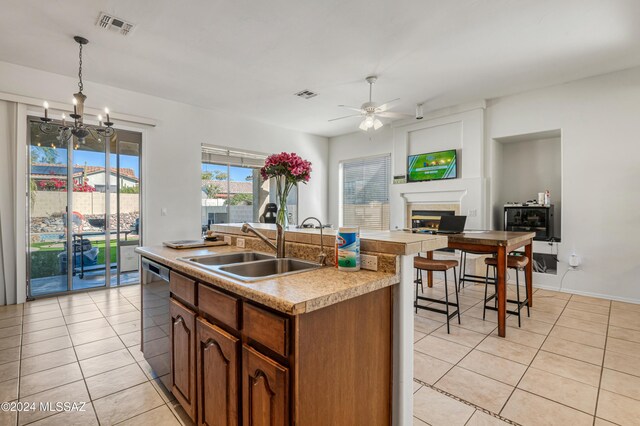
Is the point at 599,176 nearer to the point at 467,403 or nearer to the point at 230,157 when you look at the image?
the point at 467,403

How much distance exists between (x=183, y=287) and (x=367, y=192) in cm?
572

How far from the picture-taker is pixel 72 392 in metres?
2.01

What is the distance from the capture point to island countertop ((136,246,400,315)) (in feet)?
3.40

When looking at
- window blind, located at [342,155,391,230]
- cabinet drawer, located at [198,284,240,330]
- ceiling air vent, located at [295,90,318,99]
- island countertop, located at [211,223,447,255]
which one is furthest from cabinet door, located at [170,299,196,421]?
window blind, located at [342,155,391,230]

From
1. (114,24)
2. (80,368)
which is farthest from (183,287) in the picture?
(114,24)

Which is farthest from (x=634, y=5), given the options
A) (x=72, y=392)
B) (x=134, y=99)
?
(x=134, y=99)

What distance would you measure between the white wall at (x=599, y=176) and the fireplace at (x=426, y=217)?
67.0 inches

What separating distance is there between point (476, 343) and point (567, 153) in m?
3.28

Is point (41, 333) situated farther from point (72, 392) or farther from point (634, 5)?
point (634, 5)

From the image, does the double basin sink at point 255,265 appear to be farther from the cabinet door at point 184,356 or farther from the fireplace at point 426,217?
the fireplace at point 426,217

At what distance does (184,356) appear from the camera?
5.46 feet

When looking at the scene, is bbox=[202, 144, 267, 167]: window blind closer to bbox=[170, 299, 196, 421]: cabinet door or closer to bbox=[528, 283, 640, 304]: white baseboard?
bbox=[170, 299, 196, 421]: cabinet door

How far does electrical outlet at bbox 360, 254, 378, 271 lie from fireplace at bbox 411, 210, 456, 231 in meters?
4.20

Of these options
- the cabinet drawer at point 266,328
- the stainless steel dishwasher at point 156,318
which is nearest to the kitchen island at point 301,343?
the cabinet drawer at point 266,328
